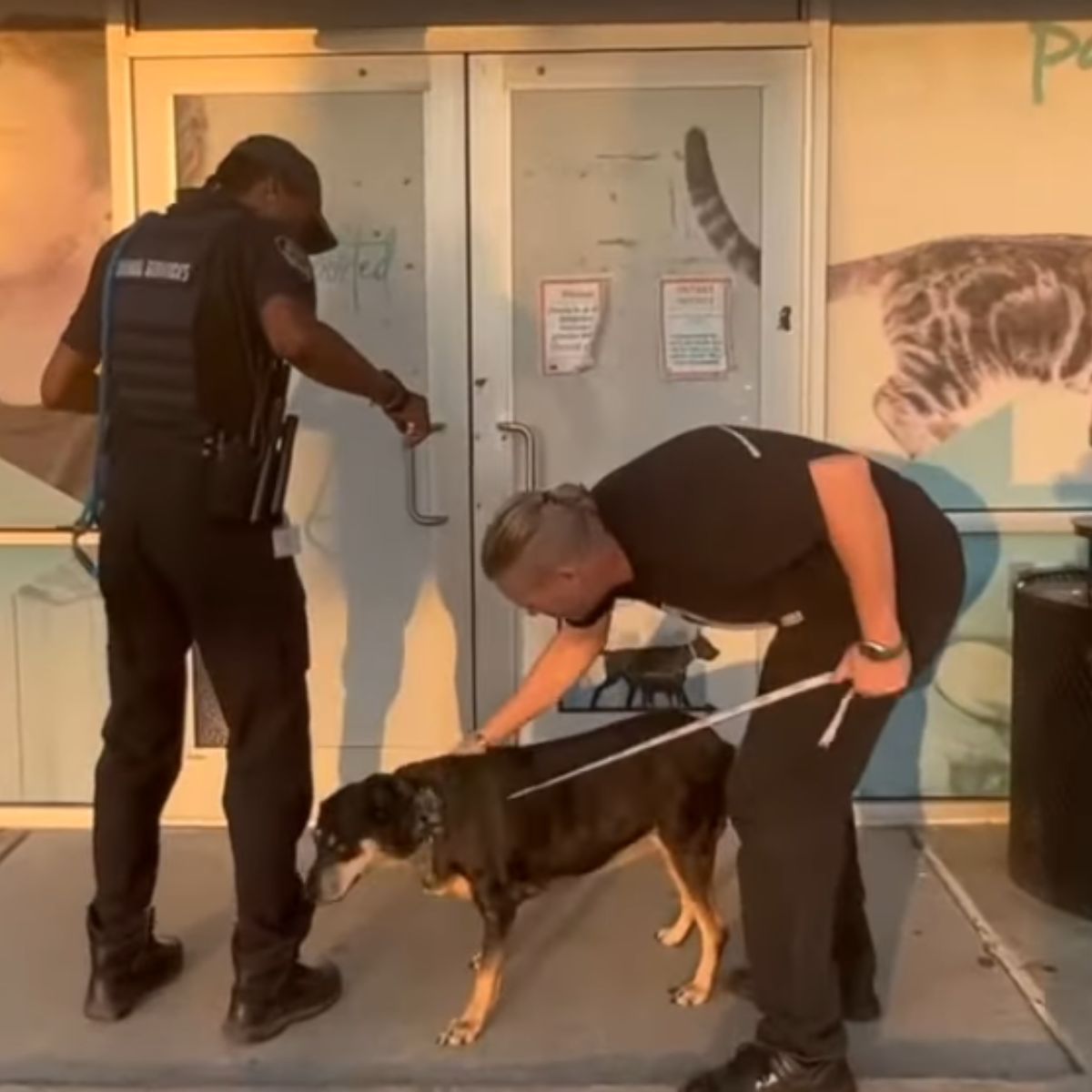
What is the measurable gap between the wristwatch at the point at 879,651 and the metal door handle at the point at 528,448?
2.21 m

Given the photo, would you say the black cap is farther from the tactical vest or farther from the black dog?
the black dog

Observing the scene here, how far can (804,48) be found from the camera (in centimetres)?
513


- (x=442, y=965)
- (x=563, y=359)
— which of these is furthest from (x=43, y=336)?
(x=442, y=965)

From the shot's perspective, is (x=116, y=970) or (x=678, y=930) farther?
(x=678, y=930)

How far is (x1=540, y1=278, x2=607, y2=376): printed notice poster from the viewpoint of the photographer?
5285 mm

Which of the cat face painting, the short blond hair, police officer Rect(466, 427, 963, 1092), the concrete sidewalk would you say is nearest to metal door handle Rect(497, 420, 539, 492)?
the cat face painting

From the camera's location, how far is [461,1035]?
3.88 m

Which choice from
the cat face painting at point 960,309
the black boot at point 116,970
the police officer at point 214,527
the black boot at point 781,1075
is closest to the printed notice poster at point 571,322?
the cat face painting at point 960,309

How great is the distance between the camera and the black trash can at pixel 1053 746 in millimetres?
4637

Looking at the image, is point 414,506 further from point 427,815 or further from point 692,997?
point 692,997

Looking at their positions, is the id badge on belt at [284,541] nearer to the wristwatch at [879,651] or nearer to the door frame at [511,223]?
the wristwatch at [879,651]

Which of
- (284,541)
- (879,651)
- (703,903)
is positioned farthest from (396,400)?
(703,903)

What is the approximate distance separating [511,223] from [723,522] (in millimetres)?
2300

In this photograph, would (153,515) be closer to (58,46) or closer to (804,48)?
(58,46)
